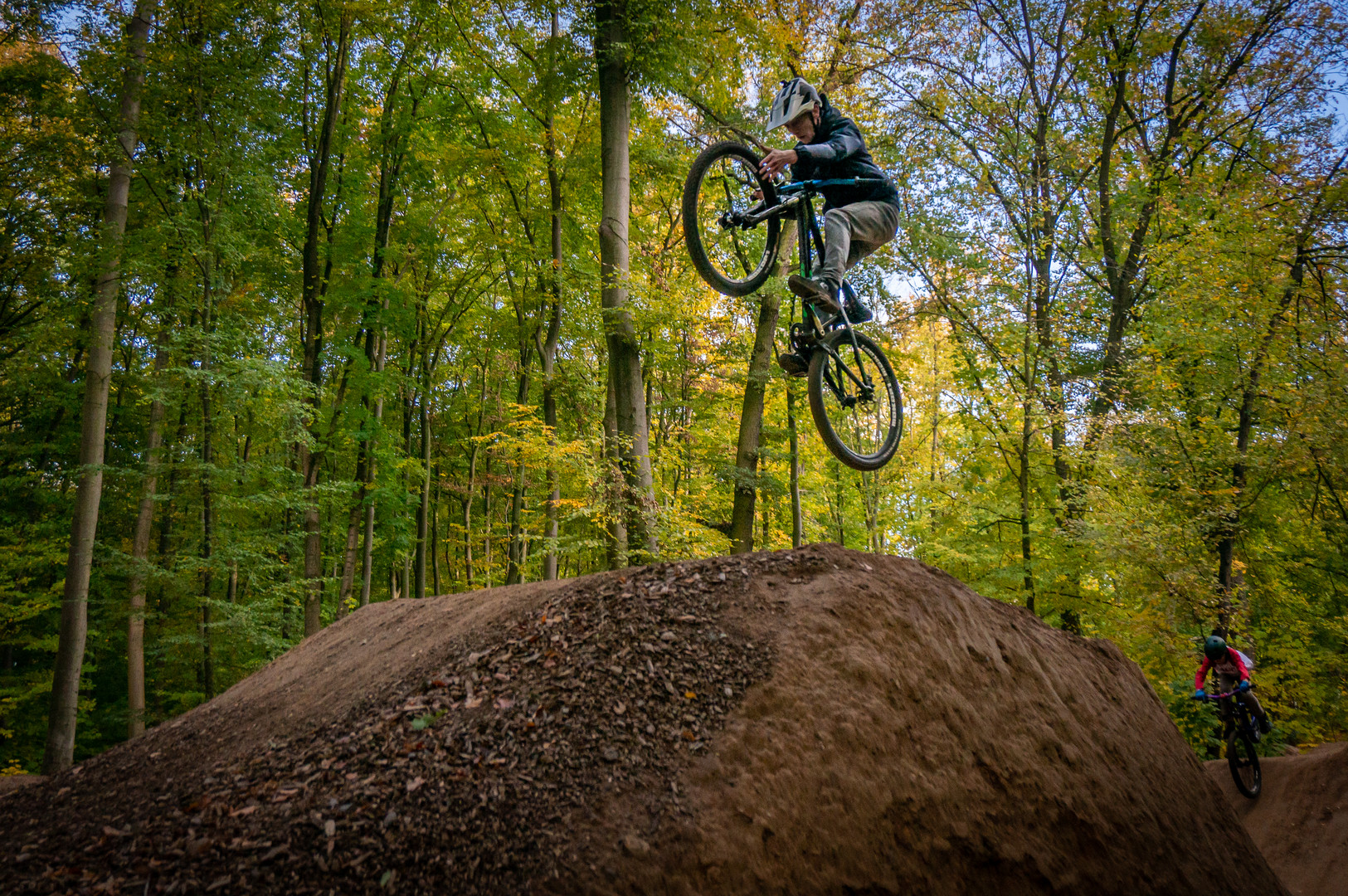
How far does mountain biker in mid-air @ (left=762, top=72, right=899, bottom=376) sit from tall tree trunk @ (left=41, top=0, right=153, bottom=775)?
991cm

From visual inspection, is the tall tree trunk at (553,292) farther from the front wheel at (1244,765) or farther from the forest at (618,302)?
the front wheel at (1244,765)

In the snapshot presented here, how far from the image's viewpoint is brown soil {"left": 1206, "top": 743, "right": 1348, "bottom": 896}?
796 cm

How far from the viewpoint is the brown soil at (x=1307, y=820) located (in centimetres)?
796

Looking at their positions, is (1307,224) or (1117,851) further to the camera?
(1307,224)

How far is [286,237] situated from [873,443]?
12.6 meters

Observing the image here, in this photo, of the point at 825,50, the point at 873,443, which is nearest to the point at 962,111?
the point at 825,50

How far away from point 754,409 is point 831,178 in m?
8.24

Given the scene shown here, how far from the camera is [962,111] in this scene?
47.5ft

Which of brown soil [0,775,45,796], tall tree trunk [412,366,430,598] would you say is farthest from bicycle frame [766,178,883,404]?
tall tree trunk [412,366,430,598]

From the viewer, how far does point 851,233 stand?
5.12 meters

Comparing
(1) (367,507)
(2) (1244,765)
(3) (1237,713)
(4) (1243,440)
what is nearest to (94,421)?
(1) (367,507)

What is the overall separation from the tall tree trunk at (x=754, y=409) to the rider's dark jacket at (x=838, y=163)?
738cm

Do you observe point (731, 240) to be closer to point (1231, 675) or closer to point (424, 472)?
point (424, 472)

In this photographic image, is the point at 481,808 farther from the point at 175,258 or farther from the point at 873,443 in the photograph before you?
the point at 175,258
